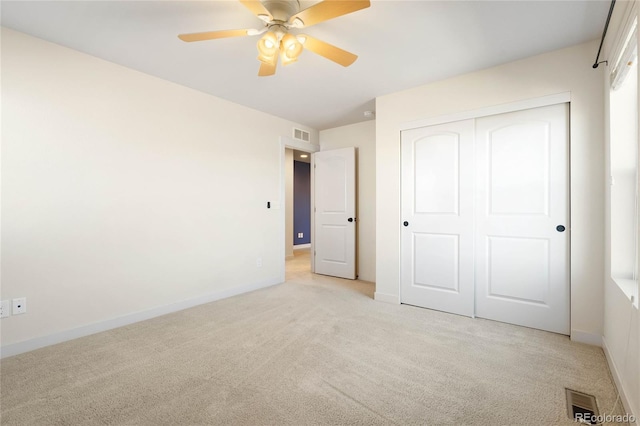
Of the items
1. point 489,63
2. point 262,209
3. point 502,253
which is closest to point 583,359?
point 502,253

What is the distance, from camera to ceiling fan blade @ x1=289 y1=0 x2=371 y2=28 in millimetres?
1498

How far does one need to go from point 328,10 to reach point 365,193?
308 centimetres

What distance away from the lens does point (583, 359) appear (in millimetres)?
2053

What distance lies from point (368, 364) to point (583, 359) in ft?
5.14

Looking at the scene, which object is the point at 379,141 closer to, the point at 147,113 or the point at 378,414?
the point at 147,113

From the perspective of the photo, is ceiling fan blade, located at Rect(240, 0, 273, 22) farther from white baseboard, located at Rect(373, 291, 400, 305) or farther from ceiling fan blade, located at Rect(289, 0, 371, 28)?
white baseboard, located at Rect(373, 291, 400, 305)

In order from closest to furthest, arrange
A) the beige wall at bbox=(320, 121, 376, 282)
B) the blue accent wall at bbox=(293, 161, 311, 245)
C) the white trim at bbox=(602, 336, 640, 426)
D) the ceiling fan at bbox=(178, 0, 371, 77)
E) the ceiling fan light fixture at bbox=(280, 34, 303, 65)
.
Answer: the white trim at bbox=(602, 336, 640, 426), the ceiling fan at bbox=(178, 0, 371, 77), the ceiling fan light fixture at bbox=(280, 34, 303, 65), the beige wall at bbox=(320, 121, 376, 282), the blue accent wall at bbox=(293, 161, 311, 245)

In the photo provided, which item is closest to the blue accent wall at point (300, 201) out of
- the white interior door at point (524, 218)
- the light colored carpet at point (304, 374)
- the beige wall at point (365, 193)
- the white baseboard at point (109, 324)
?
the beige wall at point (365, 193)

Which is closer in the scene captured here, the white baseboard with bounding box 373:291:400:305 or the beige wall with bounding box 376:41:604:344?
the beige wall with bounding box 376:41:604:344

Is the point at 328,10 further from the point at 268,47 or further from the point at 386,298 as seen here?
the point at 386,298

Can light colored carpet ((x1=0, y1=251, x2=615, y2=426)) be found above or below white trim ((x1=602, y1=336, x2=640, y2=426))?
below

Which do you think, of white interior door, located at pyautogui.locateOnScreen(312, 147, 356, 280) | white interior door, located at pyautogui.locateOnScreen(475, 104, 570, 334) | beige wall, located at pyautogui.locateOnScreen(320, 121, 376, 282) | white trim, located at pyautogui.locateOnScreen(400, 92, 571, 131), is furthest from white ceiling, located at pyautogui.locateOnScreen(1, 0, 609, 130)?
white interior door, located at pyautogui.locateOnScreen(312, 147, 356, 280)

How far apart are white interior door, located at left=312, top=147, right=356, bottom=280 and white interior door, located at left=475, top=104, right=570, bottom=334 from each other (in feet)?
6.54

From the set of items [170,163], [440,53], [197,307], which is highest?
[440,53]
